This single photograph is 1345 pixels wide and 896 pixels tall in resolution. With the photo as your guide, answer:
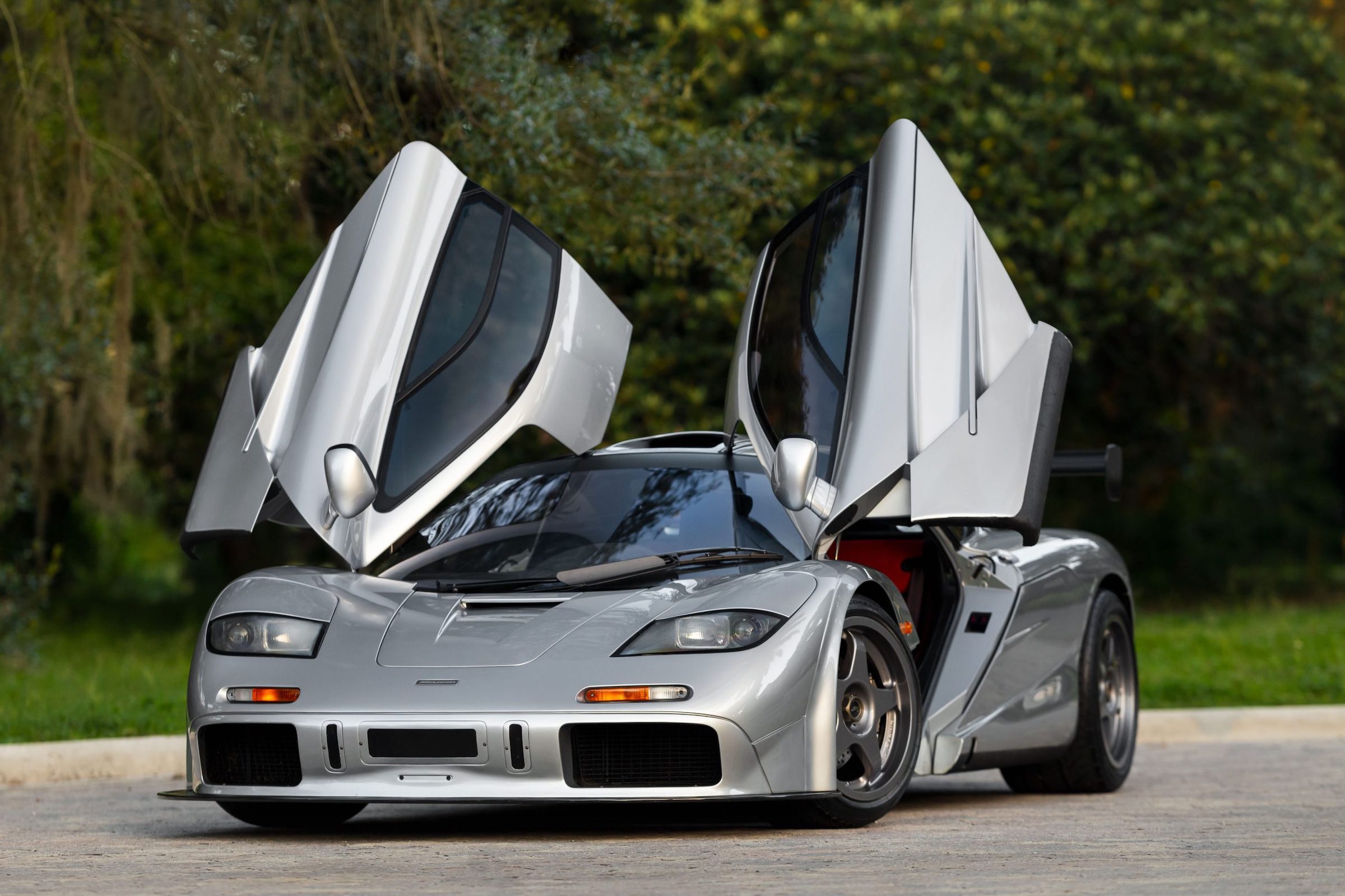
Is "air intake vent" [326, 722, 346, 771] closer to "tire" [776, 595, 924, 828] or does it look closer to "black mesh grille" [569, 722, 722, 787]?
"black mesh grille" [569, 722, 722, 787]

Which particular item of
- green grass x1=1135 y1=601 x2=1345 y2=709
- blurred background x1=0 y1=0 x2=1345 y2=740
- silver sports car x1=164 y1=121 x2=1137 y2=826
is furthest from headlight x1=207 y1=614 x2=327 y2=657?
green grass x1=1135 y1=601 x2=1345 y2=709

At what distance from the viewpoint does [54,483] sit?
17.2 meters

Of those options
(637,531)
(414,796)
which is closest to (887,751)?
(637,531)

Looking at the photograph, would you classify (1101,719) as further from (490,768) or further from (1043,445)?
(490,768)

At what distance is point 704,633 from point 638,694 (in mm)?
285

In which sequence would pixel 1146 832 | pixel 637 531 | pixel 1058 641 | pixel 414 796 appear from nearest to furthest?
pixel 414 796, pixel 1146 832, pixel 637 531, pixel 1058 641

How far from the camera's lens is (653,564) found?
5781mm

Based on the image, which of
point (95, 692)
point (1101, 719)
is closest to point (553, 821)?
point (1101, 719)

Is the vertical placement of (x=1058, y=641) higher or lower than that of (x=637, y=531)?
lower

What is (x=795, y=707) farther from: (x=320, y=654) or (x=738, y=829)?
(x=320, y=654)

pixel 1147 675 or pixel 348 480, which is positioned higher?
pixel 348 480

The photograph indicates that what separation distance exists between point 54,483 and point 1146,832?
13735 mm

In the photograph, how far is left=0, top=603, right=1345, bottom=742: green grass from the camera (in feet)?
30.1

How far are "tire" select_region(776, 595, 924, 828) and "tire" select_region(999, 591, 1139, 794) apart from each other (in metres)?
1.43
